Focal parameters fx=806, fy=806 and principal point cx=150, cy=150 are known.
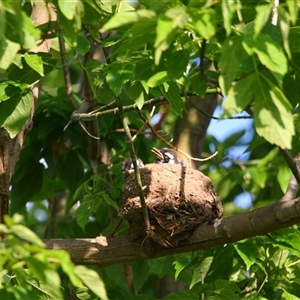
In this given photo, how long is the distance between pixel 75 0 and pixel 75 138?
10.4ft

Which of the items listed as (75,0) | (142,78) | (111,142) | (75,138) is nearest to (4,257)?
(75,0)

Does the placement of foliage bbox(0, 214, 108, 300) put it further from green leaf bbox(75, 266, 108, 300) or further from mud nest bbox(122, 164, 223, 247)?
mud nest bbox(122, 164, 223, 247)

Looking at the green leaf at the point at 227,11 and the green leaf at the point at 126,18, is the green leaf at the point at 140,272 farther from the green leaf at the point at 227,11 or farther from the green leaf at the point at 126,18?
the green leaf at the point at 227,11

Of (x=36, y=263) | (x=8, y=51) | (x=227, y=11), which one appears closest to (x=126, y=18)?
(x=227, y=11)

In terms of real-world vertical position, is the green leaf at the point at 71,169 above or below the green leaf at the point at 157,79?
below

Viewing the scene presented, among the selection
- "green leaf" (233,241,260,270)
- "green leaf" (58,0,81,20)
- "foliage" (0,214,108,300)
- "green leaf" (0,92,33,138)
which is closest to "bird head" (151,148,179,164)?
"green leaf" (233,241,260,270)

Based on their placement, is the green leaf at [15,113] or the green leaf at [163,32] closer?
the green leaf at [163,32]

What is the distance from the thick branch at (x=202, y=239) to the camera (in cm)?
380

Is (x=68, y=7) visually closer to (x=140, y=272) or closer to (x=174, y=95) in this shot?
(x=174, y=95)

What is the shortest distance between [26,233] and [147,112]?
4.37 m

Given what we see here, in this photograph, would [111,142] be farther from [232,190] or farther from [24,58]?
[24,58]

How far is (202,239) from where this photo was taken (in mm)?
4312

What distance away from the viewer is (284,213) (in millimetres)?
3752

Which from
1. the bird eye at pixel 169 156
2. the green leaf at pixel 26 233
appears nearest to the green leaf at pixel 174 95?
the green leaf at pixel 26 233
